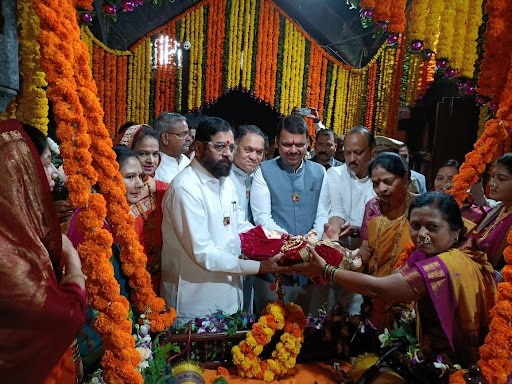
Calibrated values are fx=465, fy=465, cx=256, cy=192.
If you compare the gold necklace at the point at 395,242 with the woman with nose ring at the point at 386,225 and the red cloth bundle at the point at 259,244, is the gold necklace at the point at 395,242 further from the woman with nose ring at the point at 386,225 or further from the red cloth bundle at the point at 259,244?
the red cloth bundle at the point at 259,244

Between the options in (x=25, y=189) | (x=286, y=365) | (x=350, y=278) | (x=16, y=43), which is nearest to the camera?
(x=25, y=189)

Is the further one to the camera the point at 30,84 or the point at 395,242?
the point at 30,84

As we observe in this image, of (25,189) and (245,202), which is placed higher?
(25,189)

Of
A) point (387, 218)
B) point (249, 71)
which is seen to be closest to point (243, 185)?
point (387, 218)

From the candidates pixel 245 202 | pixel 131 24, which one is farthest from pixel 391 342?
pixel 131 24

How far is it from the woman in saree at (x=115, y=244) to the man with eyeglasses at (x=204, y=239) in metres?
0.24

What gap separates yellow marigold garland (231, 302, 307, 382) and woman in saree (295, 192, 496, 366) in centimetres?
76

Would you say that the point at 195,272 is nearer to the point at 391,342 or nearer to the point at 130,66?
the point at 391,342

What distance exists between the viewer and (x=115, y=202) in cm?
275

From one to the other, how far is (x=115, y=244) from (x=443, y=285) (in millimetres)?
1979

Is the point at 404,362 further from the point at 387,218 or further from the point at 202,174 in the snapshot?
the point at 202,174

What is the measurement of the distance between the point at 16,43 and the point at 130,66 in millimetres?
4627

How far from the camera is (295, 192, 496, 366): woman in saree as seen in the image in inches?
Answer: 90.9

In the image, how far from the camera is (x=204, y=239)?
299 centimetres
